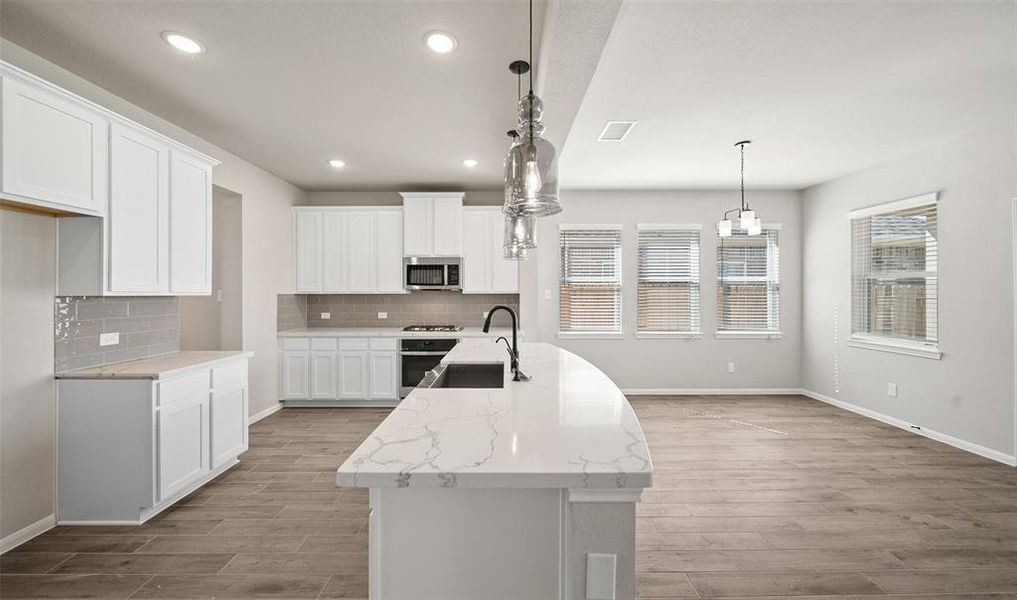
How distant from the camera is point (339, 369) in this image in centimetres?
498

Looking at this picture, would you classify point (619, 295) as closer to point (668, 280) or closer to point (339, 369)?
point (668, 280)

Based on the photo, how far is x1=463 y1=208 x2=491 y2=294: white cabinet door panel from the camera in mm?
5262

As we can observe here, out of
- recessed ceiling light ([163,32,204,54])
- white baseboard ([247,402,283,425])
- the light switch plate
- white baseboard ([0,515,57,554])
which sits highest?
recessed ceiling light ([163,32,204,54])

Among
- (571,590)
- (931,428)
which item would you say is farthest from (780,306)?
(571,590)

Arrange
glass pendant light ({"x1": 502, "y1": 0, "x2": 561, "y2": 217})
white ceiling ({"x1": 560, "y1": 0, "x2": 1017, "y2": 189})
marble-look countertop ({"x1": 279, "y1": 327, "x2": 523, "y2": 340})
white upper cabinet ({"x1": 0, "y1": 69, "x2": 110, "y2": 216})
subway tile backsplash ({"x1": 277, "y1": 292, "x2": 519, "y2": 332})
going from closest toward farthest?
glass pendant light ({"x1": 502, "y1": 0, "x2": 561, "y2": 217})
white upper cabinet ({"x1": 0, "y1": 69, "x2": 110, "y2": 216})
white ceiling ({"x1": 560, "y1": 0, "x2": 1017, "y2": 189})
marble-look countertop ({"x1": 279, "y1": 327, "x2": 523, "y2": 340})
subway tile backsplash ({"x1": 277, "y1": 292, "x2": 519, "y2": 332})

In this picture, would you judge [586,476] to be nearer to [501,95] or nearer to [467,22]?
[467,22]

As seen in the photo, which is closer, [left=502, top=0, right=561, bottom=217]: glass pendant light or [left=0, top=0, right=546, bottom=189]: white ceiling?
[left=502, top=0, right=561, bottom=217]: glass pendant light

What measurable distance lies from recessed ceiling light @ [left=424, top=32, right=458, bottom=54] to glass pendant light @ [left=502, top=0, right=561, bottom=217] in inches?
41.2

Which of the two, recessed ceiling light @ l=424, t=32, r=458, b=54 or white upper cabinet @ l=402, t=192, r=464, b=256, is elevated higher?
recessed ceiling light @ l=424, t=32, r=458, b=54

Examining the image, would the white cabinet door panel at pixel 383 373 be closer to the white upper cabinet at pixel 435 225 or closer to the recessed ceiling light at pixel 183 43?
the white upper cabinet at pixel 435 225

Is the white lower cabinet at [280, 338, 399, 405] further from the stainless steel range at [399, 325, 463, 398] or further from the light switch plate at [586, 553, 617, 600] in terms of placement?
the light switch plate at [586, 553, 617, 600]

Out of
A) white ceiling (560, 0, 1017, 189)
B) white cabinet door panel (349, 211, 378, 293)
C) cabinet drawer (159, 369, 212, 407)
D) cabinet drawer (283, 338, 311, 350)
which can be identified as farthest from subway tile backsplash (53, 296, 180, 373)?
white ceiling (560, 0, 1017, 189)

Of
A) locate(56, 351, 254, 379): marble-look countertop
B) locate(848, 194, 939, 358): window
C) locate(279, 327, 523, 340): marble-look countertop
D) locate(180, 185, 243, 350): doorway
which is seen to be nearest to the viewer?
locate(56, 351, 254, 379): marble-look countertop

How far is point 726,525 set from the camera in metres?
2.53
